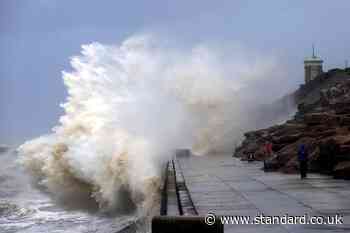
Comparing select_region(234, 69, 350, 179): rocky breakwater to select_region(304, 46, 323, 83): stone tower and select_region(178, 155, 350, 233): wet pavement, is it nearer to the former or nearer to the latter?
select_region(178, 155, 350, 233): wet pavement

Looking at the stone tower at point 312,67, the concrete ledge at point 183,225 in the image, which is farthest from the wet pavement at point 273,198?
the stone tower at point 312,67

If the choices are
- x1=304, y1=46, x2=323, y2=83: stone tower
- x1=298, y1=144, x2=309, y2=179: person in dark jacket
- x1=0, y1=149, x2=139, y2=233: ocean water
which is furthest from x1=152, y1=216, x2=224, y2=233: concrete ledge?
x1=304, y1=46, x2=323, y2=83: stone tower

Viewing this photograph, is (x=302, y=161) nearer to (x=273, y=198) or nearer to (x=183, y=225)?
(x=273, y=198)

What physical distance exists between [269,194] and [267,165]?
874 centimetres

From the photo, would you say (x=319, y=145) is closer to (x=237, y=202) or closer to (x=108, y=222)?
(x=108, y=222)

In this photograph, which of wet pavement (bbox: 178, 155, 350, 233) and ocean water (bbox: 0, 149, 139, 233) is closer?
wet pavement (bbox: 178, 155, 350, 233)

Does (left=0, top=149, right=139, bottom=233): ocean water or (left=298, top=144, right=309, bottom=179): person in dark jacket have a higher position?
(left=298, top=144, right=309, bottom=179): person in dark jacket

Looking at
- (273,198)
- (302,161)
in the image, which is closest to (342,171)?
(302,161)

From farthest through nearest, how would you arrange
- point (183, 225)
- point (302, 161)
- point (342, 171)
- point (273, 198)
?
point (302, 161) → point (342, 171) → point (273, 198) → point (183, 225)

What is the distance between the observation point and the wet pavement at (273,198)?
9969 mm

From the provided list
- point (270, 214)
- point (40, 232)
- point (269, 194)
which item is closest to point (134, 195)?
point (40, 232)

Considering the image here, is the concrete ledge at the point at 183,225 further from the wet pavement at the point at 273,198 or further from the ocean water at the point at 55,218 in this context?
the ocean water at the point at 55,218

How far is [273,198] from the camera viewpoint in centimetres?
1377

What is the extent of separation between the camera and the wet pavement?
9.97 m
